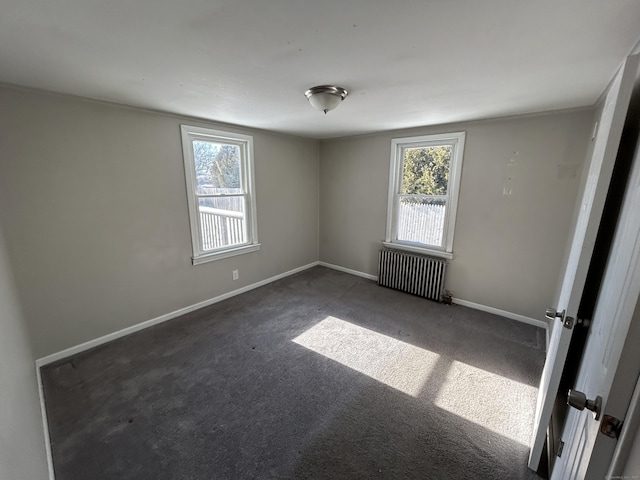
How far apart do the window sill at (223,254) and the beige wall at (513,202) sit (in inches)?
79.4

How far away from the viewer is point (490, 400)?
193 cm

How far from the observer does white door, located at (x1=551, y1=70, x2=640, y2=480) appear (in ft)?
2.18

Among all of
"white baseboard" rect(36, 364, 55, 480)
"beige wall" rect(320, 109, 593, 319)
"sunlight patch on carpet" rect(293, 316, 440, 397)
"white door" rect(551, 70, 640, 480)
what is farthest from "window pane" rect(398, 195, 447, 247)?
"white baseboard" rect(36, 364, 55, 480)

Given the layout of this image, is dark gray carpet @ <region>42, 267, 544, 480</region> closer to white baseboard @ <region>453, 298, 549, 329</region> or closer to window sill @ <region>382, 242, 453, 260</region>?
white baseboard @ <region>453, 298, 549, 329</region>

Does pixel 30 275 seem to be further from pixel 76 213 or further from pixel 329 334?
pixel 329 334

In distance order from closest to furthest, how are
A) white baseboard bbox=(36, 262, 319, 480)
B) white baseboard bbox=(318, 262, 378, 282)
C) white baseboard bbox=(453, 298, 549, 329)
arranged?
white baseboard bbox=(36, 262, 319, 480)
white baseboard bbox=(453, 298, 549, 329)
white baseboard bbox=(318, 262, 378, 282)

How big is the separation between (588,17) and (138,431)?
317 cm

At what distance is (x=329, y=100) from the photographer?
76.7 inches

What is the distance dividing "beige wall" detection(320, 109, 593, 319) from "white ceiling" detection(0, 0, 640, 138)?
41cm

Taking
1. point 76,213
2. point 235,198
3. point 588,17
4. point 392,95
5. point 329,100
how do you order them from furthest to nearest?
1. point 235,198
2. point 76,213
3. point 392,95
4. point 329,100
5. point 588,17

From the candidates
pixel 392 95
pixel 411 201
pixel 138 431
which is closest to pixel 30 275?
pixel 138 431

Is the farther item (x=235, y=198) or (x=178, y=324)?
(x=235, y=198)

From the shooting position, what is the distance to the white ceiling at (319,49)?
106 centimetres

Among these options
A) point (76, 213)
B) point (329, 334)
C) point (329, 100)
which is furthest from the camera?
point (329, 334)
